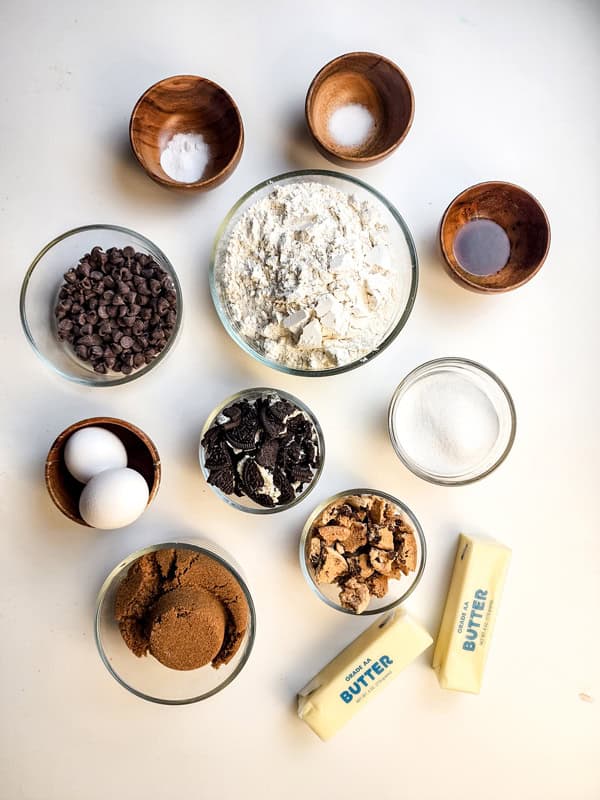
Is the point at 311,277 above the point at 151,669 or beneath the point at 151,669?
above

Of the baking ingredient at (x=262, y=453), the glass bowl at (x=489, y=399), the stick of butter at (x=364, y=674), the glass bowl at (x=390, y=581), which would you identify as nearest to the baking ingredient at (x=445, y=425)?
the glass bowl at (x=489, y=399)

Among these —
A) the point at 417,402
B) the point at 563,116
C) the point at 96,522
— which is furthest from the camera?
the point at 563,116

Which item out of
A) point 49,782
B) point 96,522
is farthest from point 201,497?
point 49,782

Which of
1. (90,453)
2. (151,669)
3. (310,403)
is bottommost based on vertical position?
(151,669)

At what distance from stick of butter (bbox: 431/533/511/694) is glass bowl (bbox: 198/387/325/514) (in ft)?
1.28

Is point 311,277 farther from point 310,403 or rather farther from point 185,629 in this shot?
point 185,629

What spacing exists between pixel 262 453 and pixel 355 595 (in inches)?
14.3

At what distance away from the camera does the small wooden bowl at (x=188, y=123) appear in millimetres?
1318

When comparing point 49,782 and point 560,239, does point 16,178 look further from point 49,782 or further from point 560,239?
point 49,782

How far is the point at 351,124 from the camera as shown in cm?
142

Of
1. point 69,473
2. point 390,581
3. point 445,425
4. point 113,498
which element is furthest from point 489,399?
point 69,473

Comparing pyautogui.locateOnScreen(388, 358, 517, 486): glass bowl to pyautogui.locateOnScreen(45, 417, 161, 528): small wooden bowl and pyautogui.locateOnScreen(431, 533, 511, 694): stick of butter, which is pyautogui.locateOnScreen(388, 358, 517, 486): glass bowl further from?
pyautogui.locateOnScreen(45, 417, 161, 528): small wooden bowl

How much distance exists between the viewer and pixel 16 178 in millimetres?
1405

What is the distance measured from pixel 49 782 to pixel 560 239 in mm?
1728
